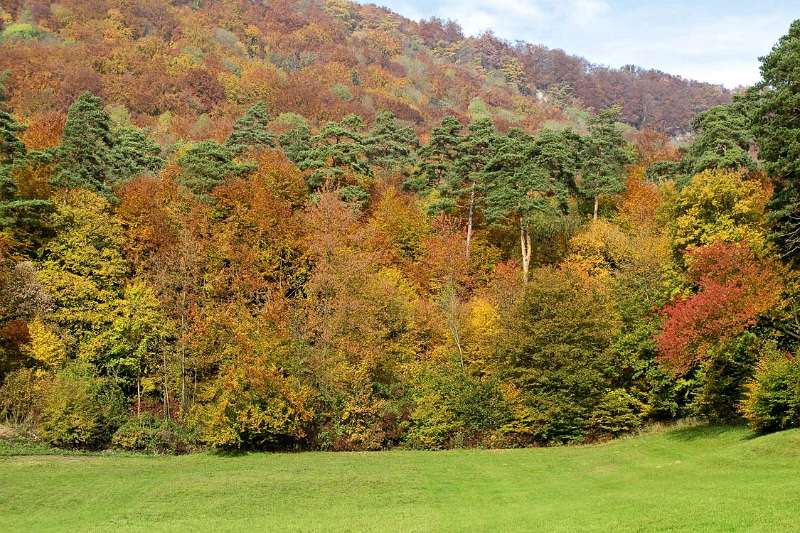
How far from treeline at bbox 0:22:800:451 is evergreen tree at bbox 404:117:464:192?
5900mm

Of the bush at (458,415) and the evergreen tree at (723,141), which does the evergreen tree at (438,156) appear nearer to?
the evergreen tree at (723,141)

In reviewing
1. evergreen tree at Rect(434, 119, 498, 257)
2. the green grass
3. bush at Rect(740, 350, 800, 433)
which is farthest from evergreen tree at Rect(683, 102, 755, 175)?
the green grass

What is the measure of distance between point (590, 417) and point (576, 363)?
3.53 m

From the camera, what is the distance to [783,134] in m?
31.4

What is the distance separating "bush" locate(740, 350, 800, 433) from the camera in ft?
99.2

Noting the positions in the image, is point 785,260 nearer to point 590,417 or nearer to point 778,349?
point 778,349

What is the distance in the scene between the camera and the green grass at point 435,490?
18.9 m

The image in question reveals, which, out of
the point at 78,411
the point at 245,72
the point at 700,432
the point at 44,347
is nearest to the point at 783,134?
the point at 700,432

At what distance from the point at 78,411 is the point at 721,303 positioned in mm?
36127

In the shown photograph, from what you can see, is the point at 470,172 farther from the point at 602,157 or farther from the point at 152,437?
the point at 152,437

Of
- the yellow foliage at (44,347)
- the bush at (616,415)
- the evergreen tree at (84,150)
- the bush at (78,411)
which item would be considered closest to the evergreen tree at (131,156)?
the evergreen tree at (84,150)

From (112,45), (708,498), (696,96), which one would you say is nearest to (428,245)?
(708,498)

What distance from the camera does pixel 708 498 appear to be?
1944cm

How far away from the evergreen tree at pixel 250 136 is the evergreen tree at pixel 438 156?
14548 millimetres
